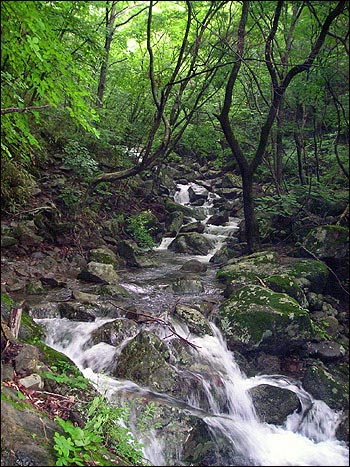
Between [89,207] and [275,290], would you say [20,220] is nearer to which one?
[89,207]

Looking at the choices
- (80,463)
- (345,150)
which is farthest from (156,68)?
(80,463)

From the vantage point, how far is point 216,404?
5.35m

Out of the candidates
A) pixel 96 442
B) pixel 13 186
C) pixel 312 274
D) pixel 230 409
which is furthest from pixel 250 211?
pixel 96 442

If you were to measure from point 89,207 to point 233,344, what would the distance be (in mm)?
7066

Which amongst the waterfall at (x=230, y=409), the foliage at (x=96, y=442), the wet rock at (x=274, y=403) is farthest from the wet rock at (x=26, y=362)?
the wet rock at (x=274, y=403)

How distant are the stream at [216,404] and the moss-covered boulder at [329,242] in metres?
3.83

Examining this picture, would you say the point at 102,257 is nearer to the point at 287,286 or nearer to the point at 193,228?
the point at 287,286

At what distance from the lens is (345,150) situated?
8.86m

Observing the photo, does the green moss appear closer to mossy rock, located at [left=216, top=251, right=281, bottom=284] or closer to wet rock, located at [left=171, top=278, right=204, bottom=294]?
mossy rock, located at [left=216, top=251, right=281, bottom=284]

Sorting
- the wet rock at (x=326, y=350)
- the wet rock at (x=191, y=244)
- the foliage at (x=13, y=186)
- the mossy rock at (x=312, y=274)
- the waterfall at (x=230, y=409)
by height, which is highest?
the foliage at (x=13, y=186)

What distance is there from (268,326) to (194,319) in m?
1.38

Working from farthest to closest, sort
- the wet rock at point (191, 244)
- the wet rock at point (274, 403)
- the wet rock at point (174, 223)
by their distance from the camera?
the wet rock at point (174, 223) < the wet rock at point (191, 244) < the wet rock at point (274, 403)

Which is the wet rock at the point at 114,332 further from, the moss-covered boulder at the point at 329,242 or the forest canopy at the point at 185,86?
the moss-covered boulder at the point at 329,242

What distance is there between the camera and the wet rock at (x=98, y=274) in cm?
850
